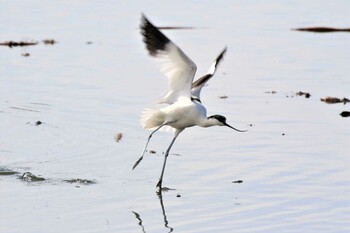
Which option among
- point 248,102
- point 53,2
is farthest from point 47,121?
point 53,2

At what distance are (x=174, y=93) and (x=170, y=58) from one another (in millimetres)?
612

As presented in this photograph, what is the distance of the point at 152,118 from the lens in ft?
42.9

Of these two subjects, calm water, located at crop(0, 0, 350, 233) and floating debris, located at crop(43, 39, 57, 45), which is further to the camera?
floating debris, located at crop(43, 39, 57, 45)

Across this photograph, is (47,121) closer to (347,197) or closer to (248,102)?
(248,102)

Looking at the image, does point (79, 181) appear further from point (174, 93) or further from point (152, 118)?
point (174, 93)

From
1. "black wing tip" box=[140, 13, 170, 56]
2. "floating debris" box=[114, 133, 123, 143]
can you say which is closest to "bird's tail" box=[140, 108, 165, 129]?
"black wing tip" box=[140, 13, 170, 56]

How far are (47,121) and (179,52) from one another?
12.1ft

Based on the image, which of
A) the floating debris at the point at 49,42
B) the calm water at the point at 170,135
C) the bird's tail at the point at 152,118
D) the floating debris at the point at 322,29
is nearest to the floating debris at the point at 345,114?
the calm water at the point at 170,135

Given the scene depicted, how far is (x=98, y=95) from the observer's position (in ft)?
56.4

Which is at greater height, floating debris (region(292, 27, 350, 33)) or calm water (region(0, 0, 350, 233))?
calm water (region(0, 0, 350, 233))

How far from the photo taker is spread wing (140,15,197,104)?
1223 centimetres

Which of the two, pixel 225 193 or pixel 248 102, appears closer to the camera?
pixel 225 193

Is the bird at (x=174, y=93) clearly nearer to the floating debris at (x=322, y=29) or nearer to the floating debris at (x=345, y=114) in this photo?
the floating debris at (x=345, y=114)

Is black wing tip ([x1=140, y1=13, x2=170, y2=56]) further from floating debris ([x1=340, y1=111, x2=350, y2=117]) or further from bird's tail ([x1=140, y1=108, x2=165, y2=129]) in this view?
floating debris ([x1=340, y1=111, x2=350, y2=117])
